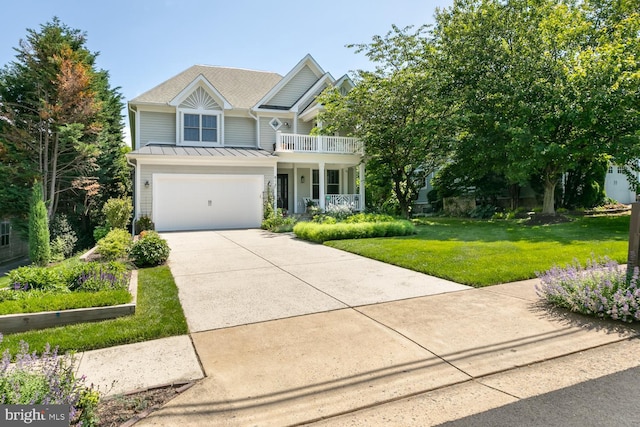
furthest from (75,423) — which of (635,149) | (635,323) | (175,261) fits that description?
(635,149)

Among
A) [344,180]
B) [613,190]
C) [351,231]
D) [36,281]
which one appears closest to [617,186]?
[613,190]

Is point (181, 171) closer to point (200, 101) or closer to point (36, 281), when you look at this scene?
point (200, 101)

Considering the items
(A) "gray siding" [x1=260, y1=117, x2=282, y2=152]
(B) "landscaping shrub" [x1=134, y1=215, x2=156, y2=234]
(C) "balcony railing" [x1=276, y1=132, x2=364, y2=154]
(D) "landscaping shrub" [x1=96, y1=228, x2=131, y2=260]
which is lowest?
(D) "landscaping shrub" [x1=96, y1=228, x2=131, y2=260]

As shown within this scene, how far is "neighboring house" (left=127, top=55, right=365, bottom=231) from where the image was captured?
619 inches

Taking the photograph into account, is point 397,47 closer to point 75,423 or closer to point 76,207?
point 76,207

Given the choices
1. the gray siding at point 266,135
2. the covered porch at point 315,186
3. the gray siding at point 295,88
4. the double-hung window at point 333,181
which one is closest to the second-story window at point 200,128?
the gray siding at point 266,135

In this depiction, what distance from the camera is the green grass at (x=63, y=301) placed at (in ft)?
15.0

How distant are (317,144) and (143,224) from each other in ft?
28.2

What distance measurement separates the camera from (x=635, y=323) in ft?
14.3

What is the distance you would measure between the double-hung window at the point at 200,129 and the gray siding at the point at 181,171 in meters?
2.35

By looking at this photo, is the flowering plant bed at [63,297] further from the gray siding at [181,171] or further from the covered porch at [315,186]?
the covered porch at [315,186]

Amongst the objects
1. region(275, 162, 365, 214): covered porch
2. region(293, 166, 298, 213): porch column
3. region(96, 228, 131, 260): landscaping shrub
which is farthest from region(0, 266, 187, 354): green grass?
region(293, 166, 298, 213): porch column

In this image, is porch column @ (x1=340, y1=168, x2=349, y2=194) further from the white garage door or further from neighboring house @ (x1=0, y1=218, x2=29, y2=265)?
neighboring house @ (x1=0, y1=218, x2=29, y2=265)

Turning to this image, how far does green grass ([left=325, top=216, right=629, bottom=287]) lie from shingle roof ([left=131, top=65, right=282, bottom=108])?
38.5ft
